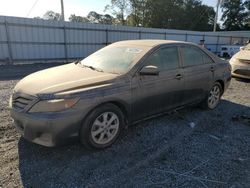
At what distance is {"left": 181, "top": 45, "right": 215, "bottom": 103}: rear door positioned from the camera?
4648mm

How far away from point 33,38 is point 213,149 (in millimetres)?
12196

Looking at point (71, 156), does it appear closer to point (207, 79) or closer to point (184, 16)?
point (207, 79)

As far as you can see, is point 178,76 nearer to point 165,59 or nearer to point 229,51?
point 165,59

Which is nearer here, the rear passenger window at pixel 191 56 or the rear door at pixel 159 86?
the rear door at pixel 159 86

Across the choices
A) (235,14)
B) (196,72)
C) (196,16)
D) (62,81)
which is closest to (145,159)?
(62,81)

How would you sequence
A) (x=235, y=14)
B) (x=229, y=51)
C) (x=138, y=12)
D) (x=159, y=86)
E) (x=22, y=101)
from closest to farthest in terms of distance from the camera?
1. (x=22, y=101)
2. (x=159, y=86)
3. (x=229, y=51)
4. (x=138, y=12)
5. (x=235, y=14)

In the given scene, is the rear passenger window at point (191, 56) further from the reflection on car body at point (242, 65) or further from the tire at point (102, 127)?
the reflection on car body at point (242, 65)

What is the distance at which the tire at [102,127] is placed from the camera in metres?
3.24

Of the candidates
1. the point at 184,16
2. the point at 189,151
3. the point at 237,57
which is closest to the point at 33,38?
the point at 237,57

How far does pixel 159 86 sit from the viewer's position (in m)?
4.07

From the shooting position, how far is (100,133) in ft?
11.2

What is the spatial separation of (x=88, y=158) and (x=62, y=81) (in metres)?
1.14

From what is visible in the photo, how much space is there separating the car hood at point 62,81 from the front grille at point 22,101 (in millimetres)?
66

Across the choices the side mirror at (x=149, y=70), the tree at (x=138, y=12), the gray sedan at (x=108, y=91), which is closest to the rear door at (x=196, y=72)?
the gray sedan at (x=108, y=91)
